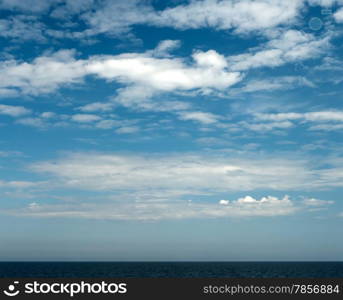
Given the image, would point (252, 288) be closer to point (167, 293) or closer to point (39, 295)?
point (167, 293)

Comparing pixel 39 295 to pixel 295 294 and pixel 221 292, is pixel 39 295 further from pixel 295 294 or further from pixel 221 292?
pixel 295 294

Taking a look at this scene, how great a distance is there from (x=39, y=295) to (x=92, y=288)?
5.29m

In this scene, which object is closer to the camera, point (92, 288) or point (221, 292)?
point (92, 288)

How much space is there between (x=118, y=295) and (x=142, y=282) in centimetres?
251

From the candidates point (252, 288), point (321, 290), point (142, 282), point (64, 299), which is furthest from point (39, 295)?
point (321, 290)

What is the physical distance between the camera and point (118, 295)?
3838cm

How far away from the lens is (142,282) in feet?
127

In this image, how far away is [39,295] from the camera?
38.7 metres

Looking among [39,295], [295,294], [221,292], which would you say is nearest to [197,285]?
[221,292]

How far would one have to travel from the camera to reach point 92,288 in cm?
3784

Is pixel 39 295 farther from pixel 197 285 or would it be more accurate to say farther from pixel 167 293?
pixel 197 285

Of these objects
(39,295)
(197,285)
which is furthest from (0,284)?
(197,285)

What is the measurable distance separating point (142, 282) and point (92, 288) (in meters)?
4.62

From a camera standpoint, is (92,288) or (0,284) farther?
(0,284)
